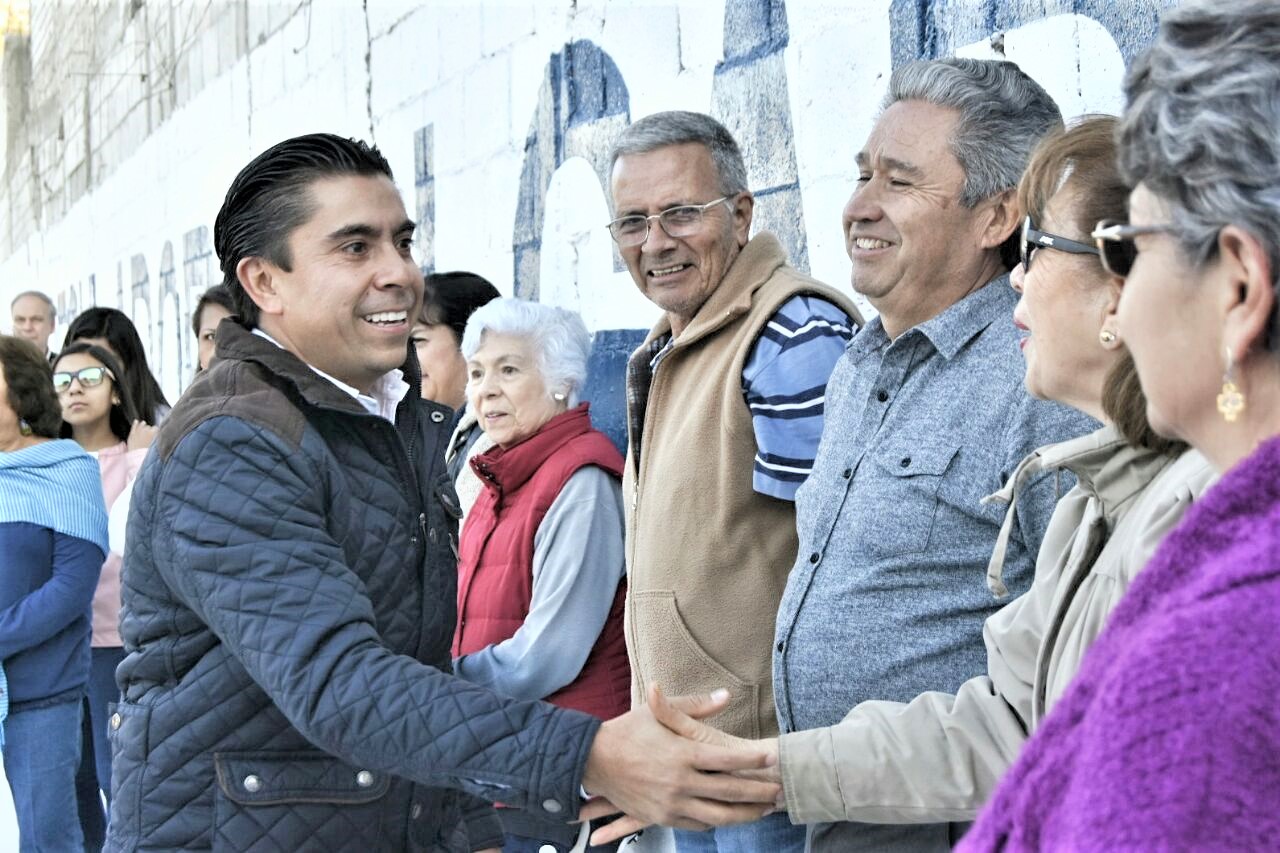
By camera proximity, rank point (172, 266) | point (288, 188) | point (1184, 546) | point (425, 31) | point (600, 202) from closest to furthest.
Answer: point (1184, 546) → point (288, 188) → point (600, 202) → point (425, 31) → point (172, 266)

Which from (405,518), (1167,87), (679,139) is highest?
(679,139)

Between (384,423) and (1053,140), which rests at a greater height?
(1053,140)

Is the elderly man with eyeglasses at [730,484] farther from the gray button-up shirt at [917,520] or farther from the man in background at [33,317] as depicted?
the man in background at [33,317]

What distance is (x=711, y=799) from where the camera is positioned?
6.42 ft

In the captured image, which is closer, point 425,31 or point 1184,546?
point 1184,546

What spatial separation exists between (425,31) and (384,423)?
12.9 ft

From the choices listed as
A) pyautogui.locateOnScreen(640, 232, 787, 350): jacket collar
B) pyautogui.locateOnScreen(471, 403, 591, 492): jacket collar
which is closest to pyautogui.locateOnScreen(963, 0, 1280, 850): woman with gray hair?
pyautogui.locateOnScreen(640, 232, 787, 350): jacket collar

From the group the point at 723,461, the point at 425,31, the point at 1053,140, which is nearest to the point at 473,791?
the point at 723,461

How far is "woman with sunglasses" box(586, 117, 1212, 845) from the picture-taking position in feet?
4.72

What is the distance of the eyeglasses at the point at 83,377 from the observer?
511 centimetres

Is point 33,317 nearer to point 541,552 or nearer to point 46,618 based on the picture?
point 46,618

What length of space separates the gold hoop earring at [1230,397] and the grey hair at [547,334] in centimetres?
248

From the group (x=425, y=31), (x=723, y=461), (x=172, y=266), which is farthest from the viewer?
(x=172, y=266)

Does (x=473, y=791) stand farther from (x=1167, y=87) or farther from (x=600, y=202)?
(x=600, y=202)
